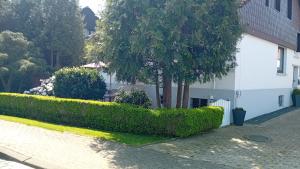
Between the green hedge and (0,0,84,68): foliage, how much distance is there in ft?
47.3

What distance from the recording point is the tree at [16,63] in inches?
844

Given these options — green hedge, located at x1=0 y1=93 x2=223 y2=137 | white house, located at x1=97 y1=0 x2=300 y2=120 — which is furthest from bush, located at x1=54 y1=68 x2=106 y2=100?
white house, located at x1=97 y1=0 x2=300 y2=120

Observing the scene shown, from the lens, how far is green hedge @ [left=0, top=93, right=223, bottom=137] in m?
10.5

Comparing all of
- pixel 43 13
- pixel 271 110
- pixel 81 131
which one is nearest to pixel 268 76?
pixel 271 110

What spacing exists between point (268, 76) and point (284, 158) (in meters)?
9.97

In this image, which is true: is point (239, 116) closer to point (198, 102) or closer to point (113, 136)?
point (198, 102)

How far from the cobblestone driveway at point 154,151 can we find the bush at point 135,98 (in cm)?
350

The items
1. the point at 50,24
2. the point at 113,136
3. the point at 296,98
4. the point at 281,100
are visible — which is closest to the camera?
the point at 113,136

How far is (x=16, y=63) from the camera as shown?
21.7 metres

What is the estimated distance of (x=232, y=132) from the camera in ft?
40.3

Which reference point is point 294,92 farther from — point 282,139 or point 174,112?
point 174,112

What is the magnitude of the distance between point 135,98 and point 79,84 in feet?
8.08

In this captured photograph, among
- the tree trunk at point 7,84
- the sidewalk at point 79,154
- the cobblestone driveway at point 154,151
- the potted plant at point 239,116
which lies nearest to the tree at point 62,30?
the tree trunk at point 7,84

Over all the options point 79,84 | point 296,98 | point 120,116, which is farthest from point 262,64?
point 120,116
